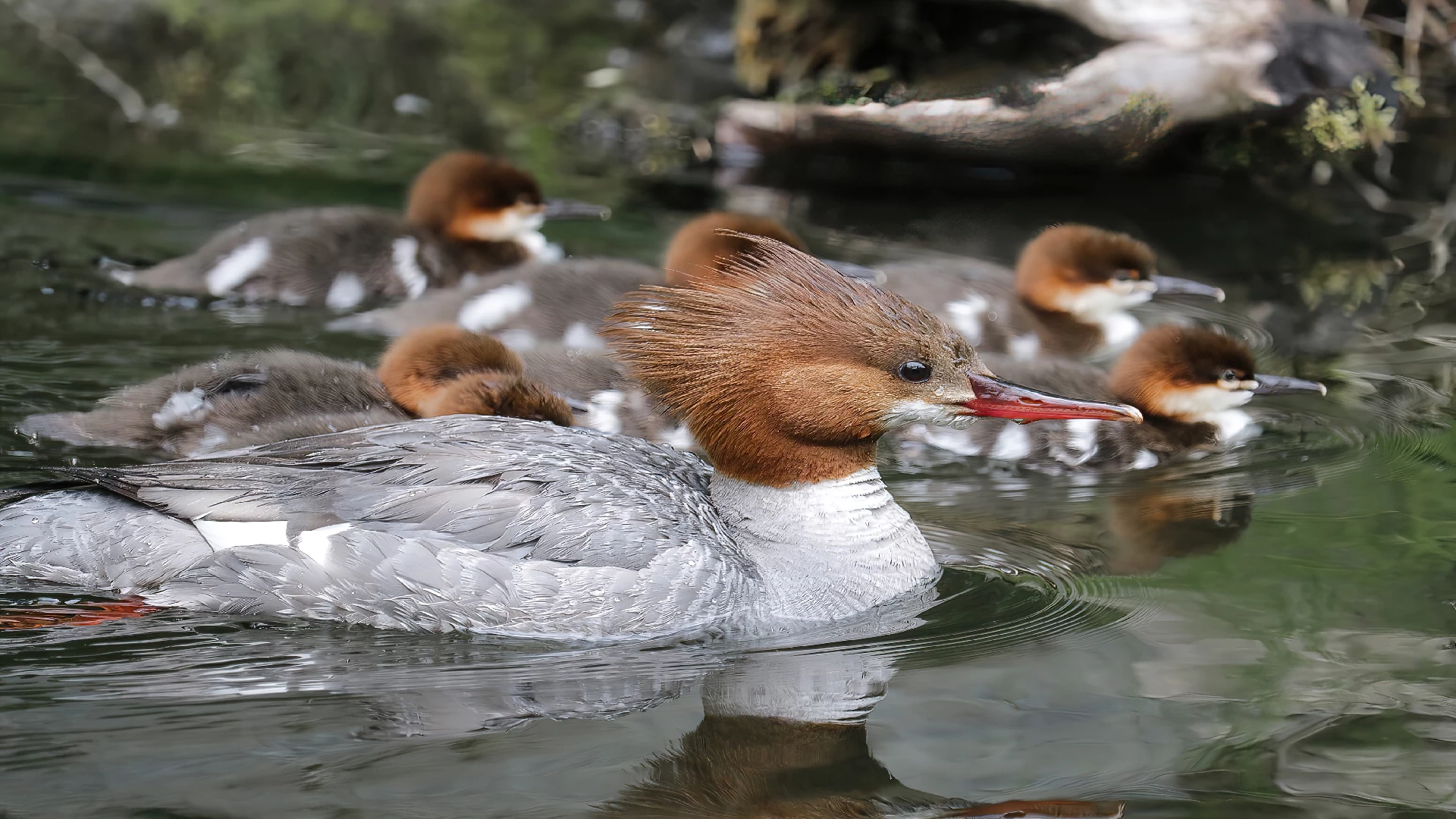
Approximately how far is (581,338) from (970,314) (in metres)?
1.43

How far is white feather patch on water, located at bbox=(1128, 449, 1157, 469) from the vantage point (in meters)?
5.14

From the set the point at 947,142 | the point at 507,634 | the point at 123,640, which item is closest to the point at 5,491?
the point at 123,640

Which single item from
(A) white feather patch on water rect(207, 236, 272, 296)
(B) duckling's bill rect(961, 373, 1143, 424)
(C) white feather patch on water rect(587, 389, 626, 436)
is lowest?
(C) white feather patch on water rect(587, 389, 626, 436)

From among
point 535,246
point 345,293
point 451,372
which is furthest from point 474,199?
point 451,372

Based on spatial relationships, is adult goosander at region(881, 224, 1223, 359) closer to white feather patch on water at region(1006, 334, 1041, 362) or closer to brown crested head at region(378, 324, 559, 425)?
white feather patch on water at region(1006, 334, 1041, 362)

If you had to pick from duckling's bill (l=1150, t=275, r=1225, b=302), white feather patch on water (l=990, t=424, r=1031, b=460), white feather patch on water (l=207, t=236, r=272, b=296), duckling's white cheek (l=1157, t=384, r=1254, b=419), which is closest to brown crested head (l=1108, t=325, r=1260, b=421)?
duckling's white cheek (l=1157, t=384, r=1254, b=419)

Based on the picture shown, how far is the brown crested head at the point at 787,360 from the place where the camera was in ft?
12.1

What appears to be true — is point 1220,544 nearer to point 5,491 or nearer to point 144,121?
point 5,491

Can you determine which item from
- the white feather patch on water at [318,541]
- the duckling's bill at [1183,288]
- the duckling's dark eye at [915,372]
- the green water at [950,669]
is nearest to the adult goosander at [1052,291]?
the duckling's bill at [1183,288]

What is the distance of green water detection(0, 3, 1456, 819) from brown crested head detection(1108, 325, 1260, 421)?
213 millimetres

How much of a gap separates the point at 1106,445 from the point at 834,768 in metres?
2.39

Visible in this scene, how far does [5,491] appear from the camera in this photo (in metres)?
3.87

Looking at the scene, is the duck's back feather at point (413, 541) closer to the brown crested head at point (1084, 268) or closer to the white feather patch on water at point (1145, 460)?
the white feather patch on water at point (1145, 460)

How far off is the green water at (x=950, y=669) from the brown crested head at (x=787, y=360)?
0.49 meters
